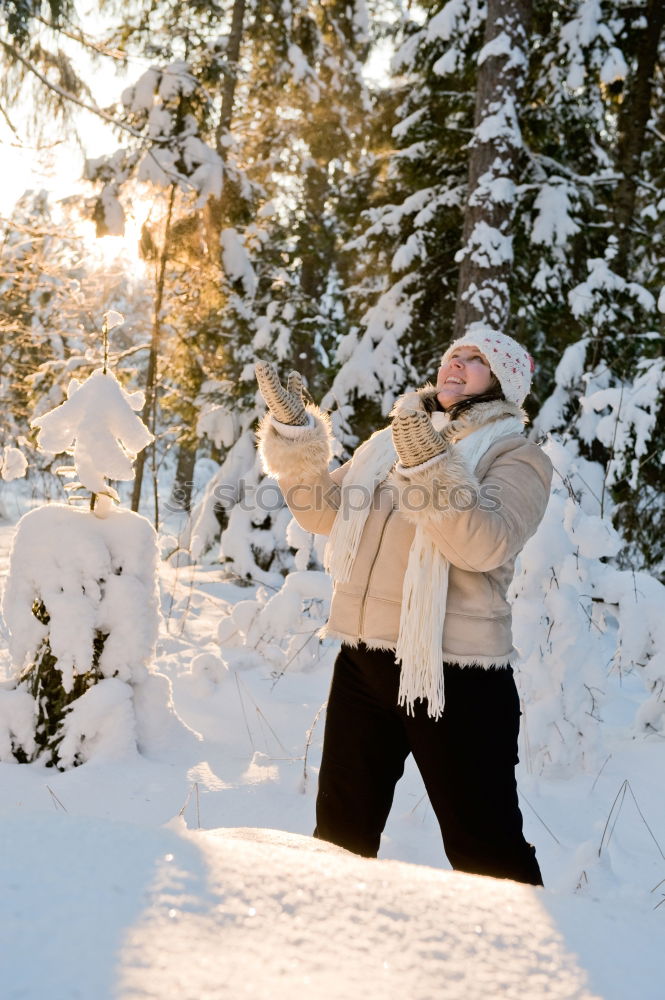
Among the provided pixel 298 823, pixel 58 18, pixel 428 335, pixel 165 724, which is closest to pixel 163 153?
pixel 58 18

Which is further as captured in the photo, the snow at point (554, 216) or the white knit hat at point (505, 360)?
the snow at point (554, 216)

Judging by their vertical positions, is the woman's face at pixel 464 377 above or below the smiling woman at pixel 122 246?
below

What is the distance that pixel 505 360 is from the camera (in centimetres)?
224

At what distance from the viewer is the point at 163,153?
8.16 m

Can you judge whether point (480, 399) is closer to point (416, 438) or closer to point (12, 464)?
point (416, 438)

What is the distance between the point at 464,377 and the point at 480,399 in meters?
0.10

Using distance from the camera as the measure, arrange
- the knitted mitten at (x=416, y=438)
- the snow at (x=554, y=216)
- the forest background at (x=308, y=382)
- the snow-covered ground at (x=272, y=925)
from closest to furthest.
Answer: the snow-covered ground at (x=272, y=925) → the knitted mitten at (x=416, y=438) → the forest background at (x=308, y=382) → the snow at (x=554, y=216)

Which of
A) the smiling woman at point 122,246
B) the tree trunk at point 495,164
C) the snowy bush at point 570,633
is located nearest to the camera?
the snowy bush at point 570,633

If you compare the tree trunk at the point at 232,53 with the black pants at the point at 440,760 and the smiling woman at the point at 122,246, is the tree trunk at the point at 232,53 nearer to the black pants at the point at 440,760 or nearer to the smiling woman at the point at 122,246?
the smiling woman at the point at 122,246

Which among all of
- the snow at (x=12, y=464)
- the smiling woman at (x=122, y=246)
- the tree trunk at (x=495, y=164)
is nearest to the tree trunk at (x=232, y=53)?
the smiling woman at (x=122, y=246)

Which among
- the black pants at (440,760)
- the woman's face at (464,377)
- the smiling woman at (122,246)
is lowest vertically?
the black pants at (440,760)

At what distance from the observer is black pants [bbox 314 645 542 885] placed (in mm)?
2002

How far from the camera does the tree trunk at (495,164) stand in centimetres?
636

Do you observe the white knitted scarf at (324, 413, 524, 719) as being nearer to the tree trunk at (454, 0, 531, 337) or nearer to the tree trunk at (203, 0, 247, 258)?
the tree trunk at (454, 0, 531, 337)
